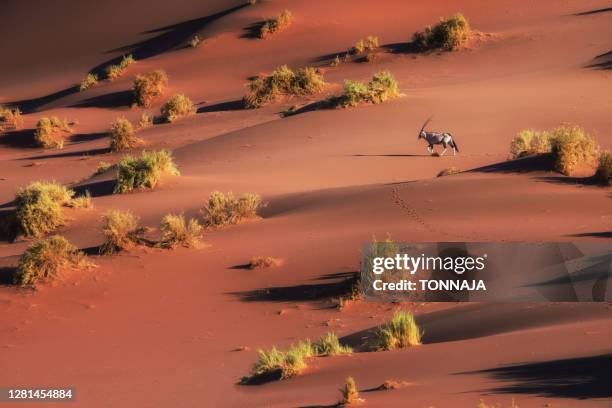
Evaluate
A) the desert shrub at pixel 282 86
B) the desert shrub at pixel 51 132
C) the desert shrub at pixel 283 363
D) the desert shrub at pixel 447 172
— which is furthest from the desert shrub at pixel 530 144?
the desert shrub at pixel 51 132

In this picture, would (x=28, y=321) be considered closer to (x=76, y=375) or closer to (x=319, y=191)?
(x=76, y=375)

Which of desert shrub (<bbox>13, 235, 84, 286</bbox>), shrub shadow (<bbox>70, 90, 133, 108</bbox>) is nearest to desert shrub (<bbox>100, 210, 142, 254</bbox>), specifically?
desert shrub (<bbox>13, 235, 84, 286</bbox>)

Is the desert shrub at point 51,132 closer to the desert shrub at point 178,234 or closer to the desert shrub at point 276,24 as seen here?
the desert shrub at point 276,24

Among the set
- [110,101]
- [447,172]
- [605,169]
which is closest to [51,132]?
[110,101]

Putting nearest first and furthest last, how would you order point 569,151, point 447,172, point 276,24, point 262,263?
point 262,263 < point 569,151 < point 447,172 < point 276,24

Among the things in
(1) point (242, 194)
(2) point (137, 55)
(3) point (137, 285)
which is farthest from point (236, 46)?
(3) point (137, 285)

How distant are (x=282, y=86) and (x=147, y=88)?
541 cm

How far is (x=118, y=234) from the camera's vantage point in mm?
15680

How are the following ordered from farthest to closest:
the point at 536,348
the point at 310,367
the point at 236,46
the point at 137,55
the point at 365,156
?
the point at 137,55
the point at 236,46
the point at 365,156
the point at 310,367
the point at 536,348

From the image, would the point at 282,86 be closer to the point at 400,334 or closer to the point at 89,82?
the point at 89,82

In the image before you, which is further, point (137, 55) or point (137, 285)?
point (137, 55)

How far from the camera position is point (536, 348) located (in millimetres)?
9320

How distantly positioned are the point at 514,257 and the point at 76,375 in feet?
17.2

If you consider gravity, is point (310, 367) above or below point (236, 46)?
below
